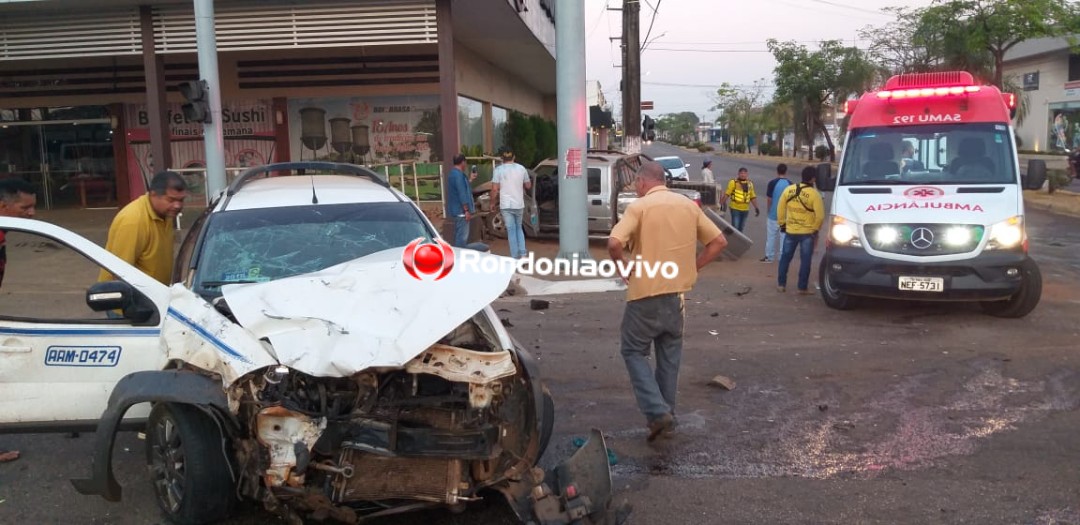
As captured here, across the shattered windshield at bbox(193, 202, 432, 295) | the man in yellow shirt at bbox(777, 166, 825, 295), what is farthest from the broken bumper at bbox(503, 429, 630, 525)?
the man in yellow shirt at bbox(777, 166, 825, 295)

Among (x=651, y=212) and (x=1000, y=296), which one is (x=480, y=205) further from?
(x=651, y=212)

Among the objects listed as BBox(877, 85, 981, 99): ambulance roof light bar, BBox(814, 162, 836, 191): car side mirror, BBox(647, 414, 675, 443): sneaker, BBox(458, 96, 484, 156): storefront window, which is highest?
BBox(458, 96, 484, 156): storefront window

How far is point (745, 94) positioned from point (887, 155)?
8924 cm

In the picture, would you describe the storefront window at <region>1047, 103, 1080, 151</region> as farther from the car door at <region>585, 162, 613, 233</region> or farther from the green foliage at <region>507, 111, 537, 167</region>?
the car door at <region>585, 162, 613, 233</region>

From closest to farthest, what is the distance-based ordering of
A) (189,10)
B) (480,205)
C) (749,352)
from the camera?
(749,352) → (189,10) → (480,205)

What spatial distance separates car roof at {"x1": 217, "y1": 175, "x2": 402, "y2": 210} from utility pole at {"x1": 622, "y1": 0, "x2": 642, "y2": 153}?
47.6ft

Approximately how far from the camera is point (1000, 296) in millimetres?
8586

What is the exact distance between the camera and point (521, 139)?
26062mm

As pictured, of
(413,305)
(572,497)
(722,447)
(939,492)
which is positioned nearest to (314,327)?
(413,305)

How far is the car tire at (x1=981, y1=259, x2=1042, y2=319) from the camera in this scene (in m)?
8.85

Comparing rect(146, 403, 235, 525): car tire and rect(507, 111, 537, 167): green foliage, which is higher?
rect(507, 111, 537, 167): green foliage

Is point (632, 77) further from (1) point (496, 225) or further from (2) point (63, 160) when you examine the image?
(2) point (63, 160)

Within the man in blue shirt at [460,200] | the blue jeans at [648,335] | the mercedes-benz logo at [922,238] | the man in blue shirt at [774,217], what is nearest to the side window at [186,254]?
the blue jeans at [648,335]

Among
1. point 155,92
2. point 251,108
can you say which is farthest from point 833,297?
point 251,108
